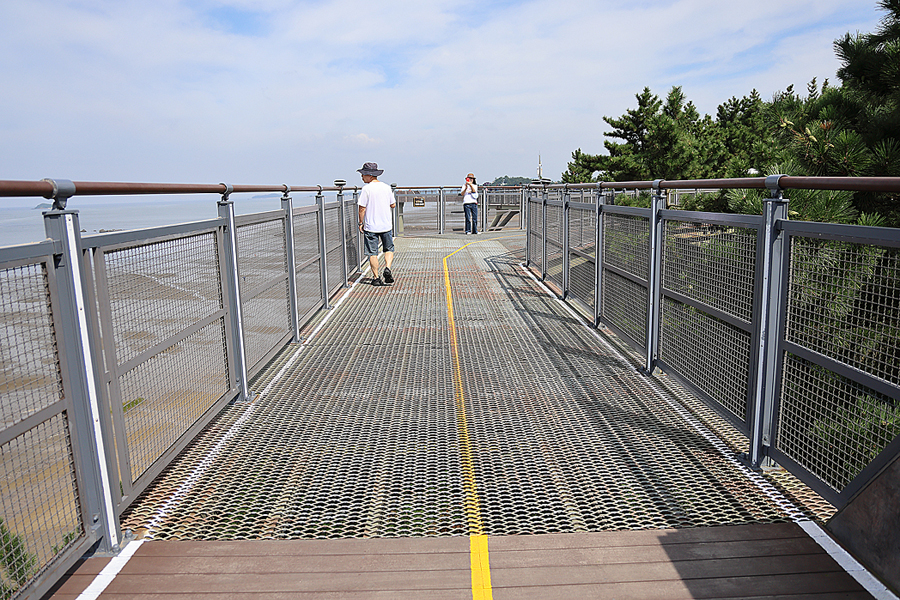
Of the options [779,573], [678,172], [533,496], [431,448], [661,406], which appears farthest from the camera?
[678,172]

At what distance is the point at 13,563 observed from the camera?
2.49 meters

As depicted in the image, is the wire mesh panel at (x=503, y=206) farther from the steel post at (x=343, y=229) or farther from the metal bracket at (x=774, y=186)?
the metal bracket at (x=774, y=186)

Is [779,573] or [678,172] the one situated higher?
[678,172]

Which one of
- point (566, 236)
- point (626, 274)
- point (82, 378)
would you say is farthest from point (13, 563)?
point (566, 236)

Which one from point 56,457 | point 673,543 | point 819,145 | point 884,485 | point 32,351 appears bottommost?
point 673,543

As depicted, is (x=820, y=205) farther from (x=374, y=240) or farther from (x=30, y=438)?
(x=30, y=438)

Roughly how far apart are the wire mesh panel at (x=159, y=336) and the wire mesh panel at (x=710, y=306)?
11.4 feet

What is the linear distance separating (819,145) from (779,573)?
674 centimetres

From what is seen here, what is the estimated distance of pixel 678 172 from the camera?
25906 mm

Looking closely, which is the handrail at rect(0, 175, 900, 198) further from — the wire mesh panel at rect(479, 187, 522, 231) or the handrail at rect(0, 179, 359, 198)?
the wire mesh panel at rect(479, 187, 522, 231)

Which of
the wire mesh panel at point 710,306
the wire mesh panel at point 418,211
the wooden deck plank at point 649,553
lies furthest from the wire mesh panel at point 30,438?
the wire mesh panel at point 418,211

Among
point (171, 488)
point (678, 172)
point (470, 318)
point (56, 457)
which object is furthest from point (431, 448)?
point (678, 172)

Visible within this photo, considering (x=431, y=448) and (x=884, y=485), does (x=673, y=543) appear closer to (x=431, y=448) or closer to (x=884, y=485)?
(x=884, y=485)

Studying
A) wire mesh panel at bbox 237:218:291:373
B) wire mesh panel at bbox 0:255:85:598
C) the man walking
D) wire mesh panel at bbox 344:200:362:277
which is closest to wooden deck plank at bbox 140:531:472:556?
wire mesh panel at bbox 0:255:85:598
